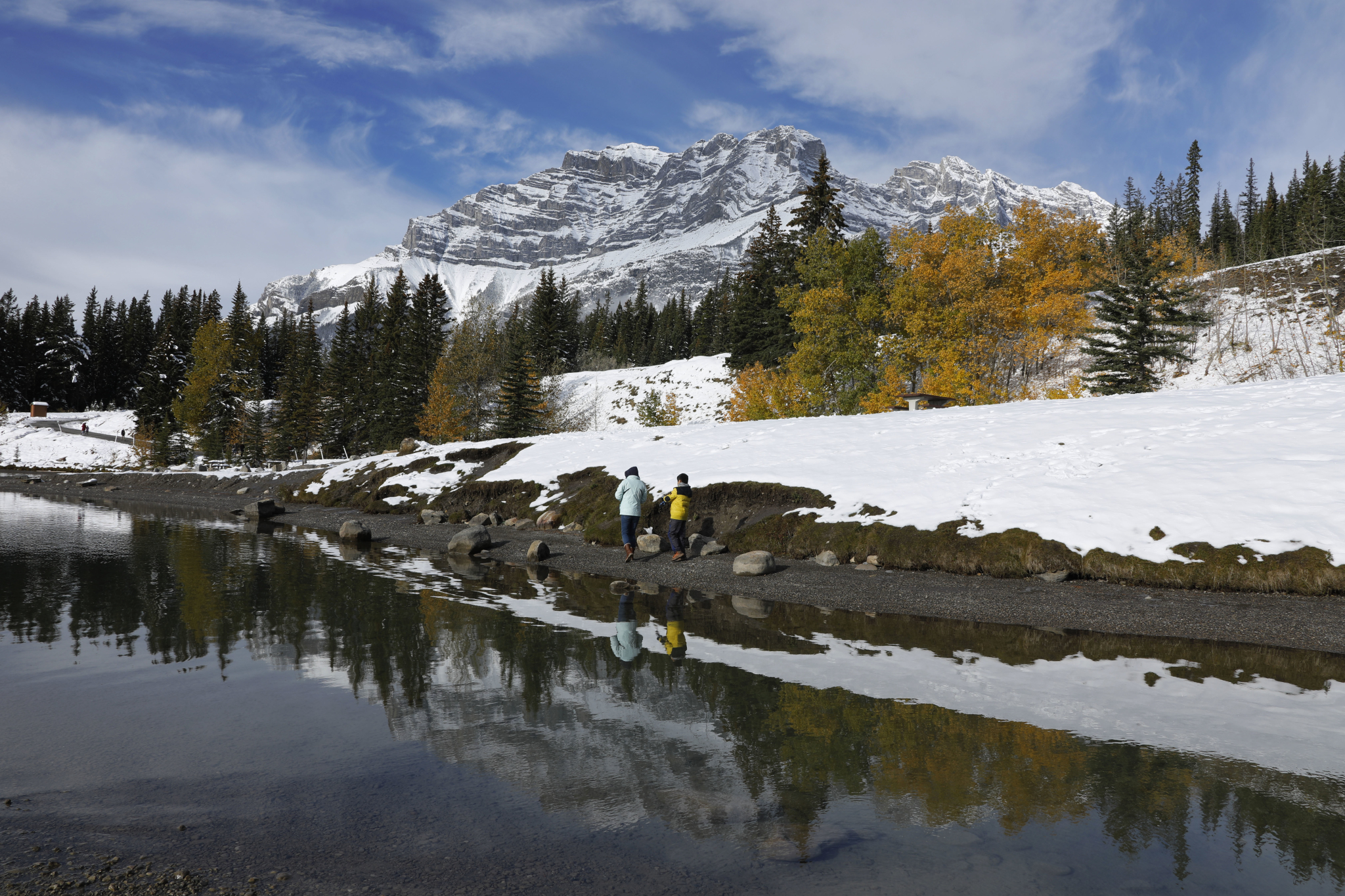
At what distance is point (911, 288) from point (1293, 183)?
110 meters

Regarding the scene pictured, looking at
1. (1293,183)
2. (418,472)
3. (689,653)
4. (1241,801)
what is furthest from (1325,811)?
(1293,183)

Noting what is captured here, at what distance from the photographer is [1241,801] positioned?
16.1ft

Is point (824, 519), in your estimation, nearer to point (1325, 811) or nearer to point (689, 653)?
point (689, 653)

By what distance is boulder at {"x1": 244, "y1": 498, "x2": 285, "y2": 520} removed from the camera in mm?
31656

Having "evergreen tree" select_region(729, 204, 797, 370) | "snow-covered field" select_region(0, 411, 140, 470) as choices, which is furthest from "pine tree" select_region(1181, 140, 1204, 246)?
"snow-covered field" select_region(0, 411, 140, 470)

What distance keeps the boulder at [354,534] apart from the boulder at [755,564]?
541 inches

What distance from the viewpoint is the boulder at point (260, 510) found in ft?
104

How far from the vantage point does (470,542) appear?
66.5ft

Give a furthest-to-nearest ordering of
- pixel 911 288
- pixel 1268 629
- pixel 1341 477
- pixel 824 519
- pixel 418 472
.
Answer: pixel 911 288 < pixel 418 472 < pixel 824 519 < pixel 1341 477 < pixel 1268 629

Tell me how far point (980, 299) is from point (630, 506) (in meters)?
26.5

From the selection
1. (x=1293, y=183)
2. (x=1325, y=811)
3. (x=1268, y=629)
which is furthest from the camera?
(x=1293, y=183)

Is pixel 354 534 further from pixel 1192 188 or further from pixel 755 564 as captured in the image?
pixel 1192 188

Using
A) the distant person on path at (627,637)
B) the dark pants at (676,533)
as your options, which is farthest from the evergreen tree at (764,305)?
the distant person on path at (627,637)

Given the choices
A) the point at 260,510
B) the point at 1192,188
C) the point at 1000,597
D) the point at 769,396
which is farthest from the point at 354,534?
the point at 1192,188
